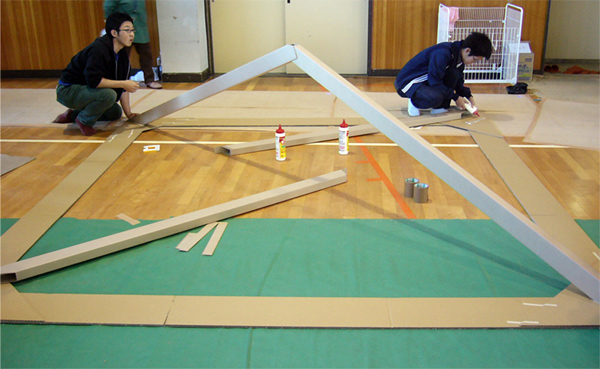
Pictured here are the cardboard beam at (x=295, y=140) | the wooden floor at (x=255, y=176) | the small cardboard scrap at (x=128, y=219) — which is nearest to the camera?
the small cardboard scrap at (x=128, y=219)

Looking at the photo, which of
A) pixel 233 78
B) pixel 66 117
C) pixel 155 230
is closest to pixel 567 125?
pixel 233 78

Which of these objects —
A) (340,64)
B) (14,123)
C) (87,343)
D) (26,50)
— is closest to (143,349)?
(87,343)

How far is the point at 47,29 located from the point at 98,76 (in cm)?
275

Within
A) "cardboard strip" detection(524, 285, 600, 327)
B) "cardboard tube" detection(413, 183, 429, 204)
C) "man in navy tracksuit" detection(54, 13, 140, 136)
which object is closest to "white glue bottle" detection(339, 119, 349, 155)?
"cardboard tube" detection(413, 183, 429, 204)

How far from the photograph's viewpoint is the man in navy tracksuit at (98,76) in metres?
4.22

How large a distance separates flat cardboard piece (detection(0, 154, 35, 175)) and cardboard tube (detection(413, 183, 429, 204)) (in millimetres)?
2677

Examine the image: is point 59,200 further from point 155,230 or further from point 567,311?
point 567,311

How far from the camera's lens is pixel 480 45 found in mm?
4312

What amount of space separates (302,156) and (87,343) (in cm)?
219

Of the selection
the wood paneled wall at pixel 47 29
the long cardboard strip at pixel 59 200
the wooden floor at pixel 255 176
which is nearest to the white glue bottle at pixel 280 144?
the wooden floor at pixel 255 176

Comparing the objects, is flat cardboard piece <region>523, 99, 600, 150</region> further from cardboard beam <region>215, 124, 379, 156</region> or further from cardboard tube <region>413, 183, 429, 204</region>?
cardboard tube <region>413, 183, 429, 204</region>

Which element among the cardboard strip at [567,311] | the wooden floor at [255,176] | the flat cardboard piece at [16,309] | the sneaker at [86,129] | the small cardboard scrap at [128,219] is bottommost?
the cardboard strip at [567,311]

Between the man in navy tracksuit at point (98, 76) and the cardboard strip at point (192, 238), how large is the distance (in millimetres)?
1875

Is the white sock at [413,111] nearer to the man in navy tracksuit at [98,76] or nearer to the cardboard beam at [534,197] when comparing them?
the cardboard beam at [534,197]
